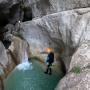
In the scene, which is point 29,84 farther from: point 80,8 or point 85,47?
point 80,8

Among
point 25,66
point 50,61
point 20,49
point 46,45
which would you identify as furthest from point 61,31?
point 20,49

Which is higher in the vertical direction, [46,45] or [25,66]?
[46,45]

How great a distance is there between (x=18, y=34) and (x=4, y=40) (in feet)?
7.56

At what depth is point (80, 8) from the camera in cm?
1725

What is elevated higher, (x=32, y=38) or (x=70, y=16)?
Answer: (x=70, y=16)

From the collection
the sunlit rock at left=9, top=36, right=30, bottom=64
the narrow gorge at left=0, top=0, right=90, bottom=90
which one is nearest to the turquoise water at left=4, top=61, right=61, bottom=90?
the narrow gorge at left=0, top=0, right=90, bottom=90

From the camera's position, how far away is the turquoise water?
14.6 metres

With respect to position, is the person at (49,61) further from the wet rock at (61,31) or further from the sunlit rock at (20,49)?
the sunlit rock at (20,49)

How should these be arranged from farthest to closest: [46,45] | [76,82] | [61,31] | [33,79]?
[46,45], [61,31], [33,79], [76,82]

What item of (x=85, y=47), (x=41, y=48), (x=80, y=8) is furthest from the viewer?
(x=41, y=48)

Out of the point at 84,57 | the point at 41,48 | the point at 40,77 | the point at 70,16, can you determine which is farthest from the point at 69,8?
the point at 84,57

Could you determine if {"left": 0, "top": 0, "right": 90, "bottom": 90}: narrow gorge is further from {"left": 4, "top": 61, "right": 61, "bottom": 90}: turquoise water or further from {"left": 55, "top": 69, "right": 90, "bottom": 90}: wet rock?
{"left": 55, "top": 69, "right": 90, "bottom": 90}: wet rock

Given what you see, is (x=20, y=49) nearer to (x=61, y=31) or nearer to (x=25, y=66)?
(x=25, y=66)

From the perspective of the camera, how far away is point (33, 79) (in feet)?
51.2
